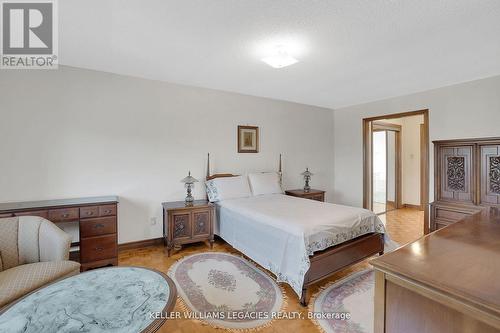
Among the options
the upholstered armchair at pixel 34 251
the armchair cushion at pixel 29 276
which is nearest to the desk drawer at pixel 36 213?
the upholstered armchair at pixel 34 251

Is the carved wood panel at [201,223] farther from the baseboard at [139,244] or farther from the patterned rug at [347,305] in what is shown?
the patterned rug at [347,305]

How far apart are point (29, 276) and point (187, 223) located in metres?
1.68

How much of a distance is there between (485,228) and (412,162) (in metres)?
5.07

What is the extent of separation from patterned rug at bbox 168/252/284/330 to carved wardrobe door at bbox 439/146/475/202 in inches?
107

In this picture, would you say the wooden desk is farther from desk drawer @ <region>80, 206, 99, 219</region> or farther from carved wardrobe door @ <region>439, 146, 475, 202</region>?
desk drawer @ <region>80, 206, 99, 219</region>

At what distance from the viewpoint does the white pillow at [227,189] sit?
140 inches

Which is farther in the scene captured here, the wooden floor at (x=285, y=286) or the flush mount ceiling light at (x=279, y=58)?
the flush mount ceiling light at (x=279, y=58)

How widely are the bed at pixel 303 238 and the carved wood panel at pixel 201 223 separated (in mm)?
354

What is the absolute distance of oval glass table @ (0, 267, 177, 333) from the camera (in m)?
1.09

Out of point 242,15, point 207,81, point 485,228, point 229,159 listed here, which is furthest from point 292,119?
point 485,228

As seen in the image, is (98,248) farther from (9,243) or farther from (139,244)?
(9,243)

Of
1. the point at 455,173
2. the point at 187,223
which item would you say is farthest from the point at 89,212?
the point at 455,173

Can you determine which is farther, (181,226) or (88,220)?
(181,226)

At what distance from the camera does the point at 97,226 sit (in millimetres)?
2656
